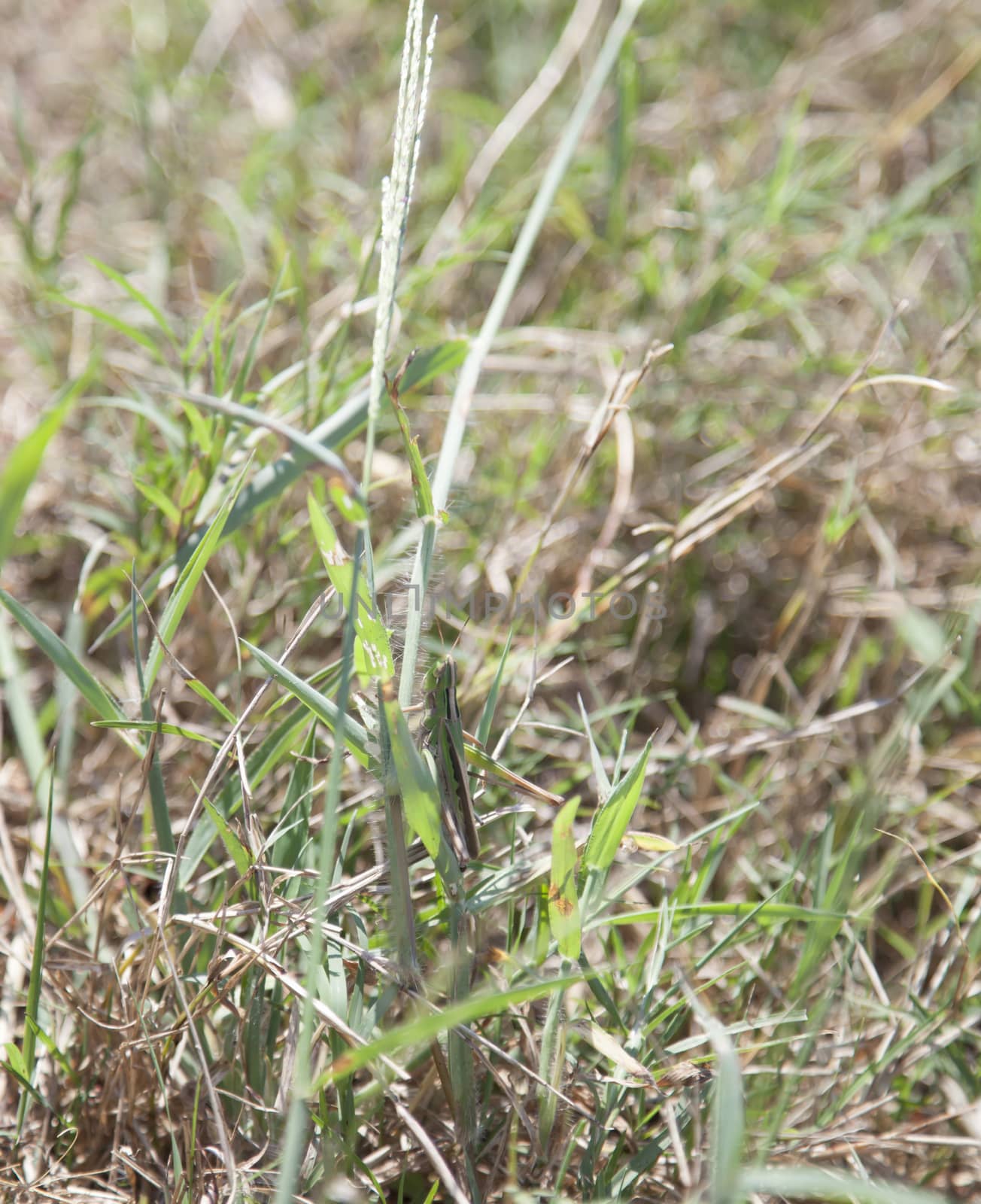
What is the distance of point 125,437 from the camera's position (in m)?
1.77

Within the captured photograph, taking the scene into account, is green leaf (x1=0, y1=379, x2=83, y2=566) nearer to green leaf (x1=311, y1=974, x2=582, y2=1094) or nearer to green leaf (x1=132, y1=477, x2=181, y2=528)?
green leaf (x1=311, y1=974, x2=582, y2=1094)

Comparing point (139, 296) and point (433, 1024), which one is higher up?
point (139, 296)

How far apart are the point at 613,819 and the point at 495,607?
25.8 inches

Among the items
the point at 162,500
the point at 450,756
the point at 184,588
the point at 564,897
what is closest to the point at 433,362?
the point at 162,500

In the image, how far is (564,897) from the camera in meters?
1.03

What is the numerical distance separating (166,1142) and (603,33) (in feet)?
8.29

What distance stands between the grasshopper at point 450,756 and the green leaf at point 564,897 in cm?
9

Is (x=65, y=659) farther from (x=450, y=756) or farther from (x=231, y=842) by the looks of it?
(x=450, y=756)

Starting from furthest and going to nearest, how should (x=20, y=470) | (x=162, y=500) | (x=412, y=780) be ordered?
1. (x=162, y=500)
2. (x=412, y=780)
3. (x=20, y=470)

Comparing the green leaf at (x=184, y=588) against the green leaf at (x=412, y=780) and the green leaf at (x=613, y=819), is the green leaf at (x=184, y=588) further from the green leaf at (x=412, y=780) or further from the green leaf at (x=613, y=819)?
the green leaf at (x=613, y=819)

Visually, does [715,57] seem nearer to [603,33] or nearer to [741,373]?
[603,33]

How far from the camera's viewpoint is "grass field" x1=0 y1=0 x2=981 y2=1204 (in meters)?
1.06

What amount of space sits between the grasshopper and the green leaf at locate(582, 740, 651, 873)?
0.45 ft

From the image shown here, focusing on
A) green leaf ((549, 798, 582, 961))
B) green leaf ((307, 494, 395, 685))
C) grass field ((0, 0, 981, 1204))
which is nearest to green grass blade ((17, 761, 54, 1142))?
grass field ((0, 0, 981, 1204))
